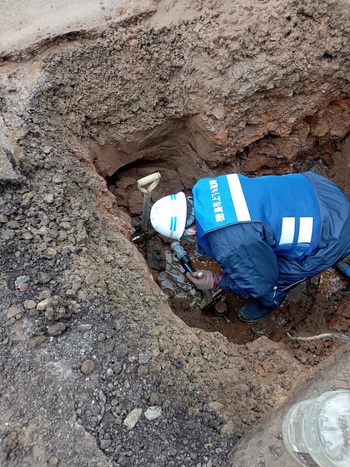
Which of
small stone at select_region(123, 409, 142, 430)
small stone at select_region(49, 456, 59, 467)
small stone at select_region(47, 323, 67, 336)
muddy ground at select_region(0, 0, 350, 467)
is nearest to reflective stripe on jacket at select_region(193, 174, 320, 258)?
muddy ground at select_region(0, 0, 350, 467)

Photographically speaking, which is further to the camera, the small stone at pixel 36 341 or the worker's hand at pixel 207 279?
the worker's hand at pixel 207 279

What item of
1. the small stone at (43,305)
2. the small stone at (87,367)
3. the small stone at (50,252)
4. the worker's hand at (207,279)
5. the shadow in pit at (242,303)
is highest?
the small stone at (50,252)

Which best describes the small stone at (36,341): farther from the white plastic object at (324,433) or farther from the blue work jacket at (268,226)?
the white plastic object at (324,433)

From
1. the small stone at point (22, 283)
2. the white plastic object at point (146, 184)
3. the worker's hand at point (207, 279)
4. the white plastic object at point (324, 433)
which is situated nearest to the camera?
the white plastic object at point (324, 433)

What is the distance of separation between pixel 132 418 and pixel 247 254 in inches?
48.3

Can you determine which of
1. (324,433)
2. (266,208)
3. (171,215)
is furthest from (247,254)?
(324,433)

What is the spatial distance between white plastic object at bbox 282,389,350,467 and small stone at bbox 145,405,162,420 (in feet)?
2.11

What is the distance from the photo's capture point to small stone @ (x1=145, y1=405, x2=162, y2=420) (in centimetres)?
201

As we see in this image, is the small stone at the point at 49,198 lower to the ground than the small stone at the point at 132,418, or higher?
higher

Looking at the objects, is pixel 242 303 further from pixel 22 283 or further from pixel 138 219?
pixel 22 283

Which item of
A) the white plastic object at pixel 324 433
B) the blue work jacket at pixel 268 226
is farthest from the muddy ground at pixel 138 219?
the blue work jacket at pixel 268 226

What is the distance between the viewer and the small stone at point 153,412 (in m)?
2.01

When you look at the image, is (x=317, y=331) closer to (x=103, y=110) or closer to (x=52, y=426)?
(x=52, y=426)

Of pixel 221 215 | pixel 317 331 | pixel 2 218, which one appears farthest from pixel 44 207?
pixel 317 331
